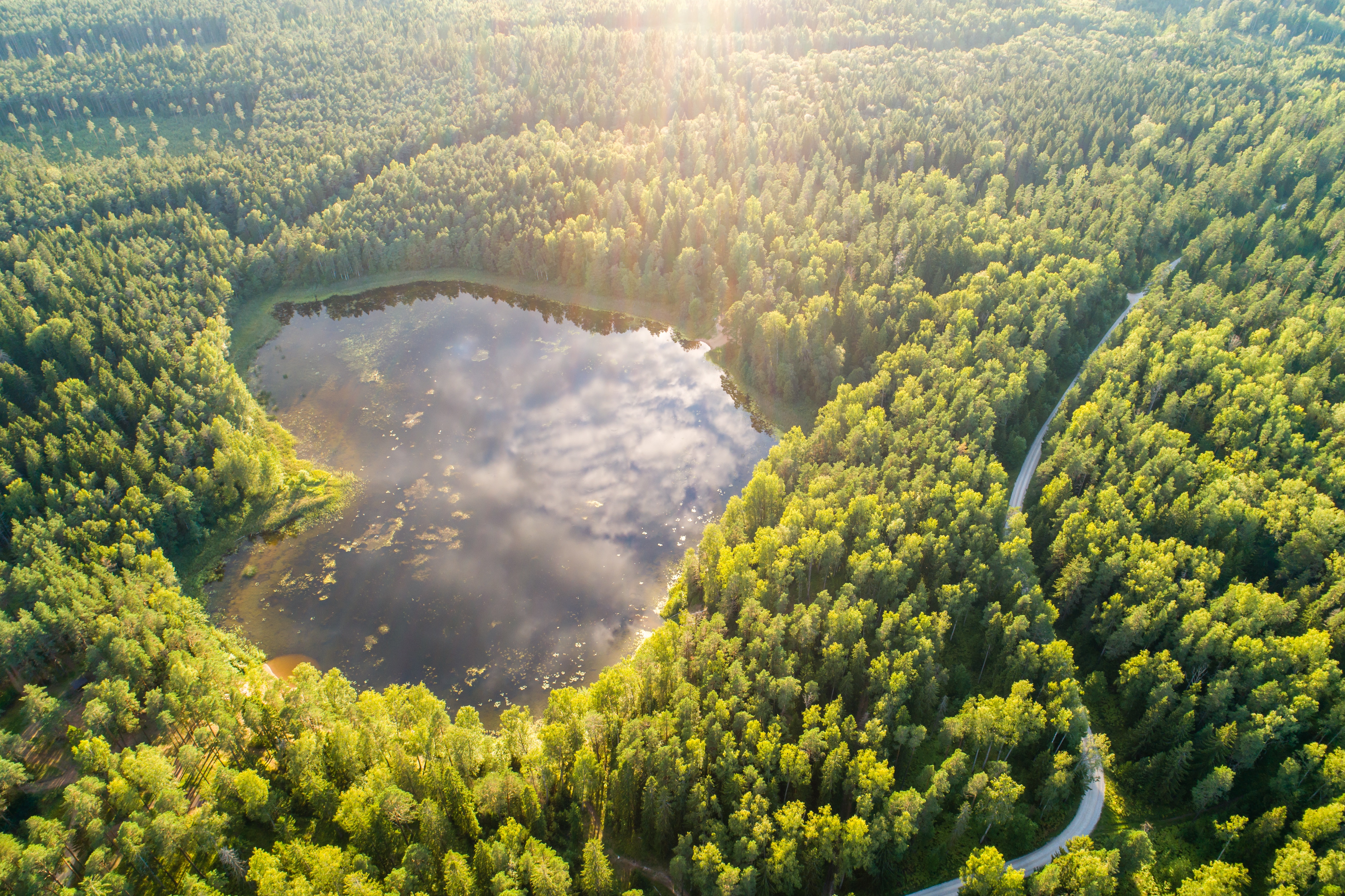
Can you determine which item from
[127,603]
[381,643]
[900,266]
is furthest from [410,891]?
[900,266]

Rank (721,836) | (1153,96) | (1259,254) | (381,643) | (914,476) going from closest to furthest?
(721,836) → (381,643) → (914,476) → (1259,254) → (1153,96)

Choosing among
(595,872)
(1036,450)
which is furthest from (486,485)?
(1036,450)

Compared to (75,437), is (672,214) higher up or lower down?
higher up

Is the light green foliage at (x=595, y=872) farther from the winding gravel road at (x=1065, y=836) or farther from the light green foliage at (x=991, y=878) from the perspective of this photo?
the light green foliage at (x=991, y=878)

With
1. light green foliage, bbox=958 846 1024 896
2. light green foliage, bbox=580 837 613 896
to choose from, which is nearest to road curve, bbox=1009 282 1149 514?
light green foliage, bbox=958 846 1024 896

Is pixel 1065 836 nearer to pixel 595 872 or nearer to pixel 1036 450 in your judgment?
pixel 595 872

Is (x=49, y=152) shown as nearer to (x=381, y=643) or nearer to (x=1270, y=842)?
(x=381, y=643)
